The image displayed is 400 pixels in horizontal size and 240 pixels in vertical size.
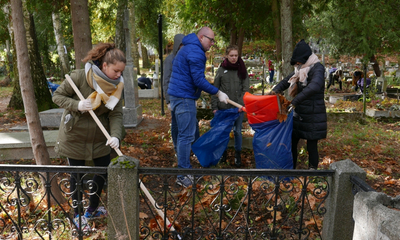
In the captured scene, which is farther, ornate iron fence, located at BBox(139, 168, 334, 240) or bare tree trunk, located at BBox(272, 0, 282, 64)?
bare tree trunk, located at BBox(272, 0, 282, 64)

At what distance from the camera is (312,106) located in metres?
3.92

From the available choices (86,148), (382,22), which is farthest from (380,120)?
(86,148)

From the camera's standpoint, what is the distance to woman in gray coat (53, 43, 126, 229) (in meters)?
2.86

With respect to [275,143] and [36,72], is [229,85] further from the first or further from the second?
[36,72]

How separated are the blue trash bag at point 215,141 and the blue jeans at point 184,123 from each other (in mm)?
493

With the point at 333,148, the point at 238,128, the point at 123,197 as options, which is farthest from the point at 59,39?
the point at 123,197

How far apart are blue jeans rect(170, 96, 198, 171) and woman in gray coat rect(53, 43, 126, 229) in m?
1.02

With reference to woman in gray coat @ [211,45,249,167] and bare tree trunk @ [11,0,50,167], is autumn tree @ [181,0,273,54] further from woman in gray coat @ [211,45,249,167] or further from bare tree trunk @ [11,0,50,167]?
bare tree trunk @ [11,0,50,167]

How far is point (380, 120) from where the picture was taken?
10.5 m

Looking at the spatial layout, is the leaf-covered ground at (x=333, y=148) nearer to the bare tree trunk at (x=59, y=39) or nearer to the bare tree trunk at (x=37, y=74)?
the bare tree trunk at (x=37, y=74)

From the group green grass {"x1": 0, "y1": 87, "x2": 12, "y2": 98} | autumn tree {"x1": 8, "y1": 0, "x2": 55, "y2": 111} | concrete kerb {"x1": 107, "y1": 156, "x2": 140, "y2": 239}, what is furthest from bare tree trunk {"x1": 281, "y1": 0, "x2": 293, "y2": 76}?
green grass {"x1": 0, "y1": 87, "x2": 12, "y2": 98}

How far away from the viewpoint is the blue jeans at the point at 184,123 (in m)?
4.04

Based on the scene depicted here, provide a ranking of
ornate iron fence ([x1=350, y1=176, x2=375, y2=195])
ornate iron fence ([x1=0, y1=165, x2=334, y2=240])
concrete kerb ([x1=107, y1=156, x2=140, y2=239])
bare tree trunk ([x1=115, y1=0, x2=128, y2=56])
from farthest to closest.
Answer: bare tree trunk ([x1=115, y1=0, x2=128, y2=56]) < ornate iron fence ([x1=0, y1=165, x2=334, y2=240]) < concrete kerb ([x1=107, y1=156, x2=140, y2=239]) < ornate iron fence ([x1=350, y1=176, x2=375, y2=195])

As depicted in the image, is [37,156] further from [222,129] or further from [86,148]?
[222,129]
